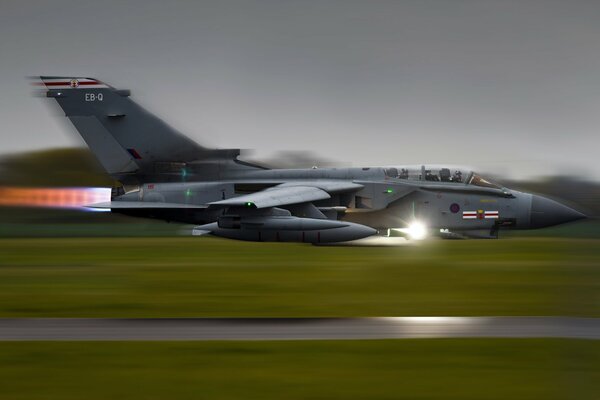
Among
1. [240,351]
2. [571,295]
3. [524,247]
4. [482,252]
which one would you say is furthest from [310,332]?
[524,247]

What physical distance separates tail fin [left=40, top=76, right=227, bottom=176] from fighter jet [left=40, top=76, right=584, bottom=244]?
0.03 metres

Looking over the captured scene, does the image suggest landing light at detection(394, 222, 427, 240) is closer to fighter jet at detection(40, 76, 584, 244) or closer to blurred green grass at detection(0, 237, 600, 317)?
fighter jet at detection(40, 76, 584, 244)

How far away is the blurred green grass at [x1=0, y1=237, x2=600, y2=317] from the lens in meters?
11.8

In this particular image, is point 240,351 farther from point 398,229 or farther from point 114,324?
point 398,229

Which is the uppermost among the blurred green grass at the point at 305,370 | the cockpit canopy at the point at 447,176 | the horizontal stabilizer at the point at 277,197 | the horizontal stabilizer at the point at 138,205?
the cockpit canopy at the point at 447,176

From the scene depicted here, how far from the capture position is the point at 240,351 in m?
8.85

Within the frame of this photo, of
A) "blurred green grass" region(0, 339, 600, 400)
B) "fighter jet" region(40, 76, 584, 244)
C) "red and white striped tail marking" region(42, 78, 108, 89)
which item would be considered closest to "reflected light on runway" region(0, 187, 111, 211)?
"fighter jet" region(40, 76, 584, 244)

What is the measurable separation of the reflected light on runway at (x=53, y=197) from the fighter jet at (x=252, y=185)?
0.59 metres

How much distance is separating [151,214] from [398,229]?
7026mm

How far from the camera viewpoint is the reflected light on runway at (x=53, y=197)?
2377 centimetres

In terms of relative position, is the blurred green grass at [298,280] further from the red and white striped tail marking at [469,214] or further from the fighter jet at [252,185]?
the fighter jet at [252,185]

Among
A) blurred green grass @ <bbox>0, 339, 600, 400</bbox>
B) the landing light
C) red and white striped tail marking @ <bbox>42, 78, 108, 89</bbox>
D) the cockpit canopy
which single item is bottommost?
blurred green grass @ <bbox>0, 339, 600, 400</bbox>

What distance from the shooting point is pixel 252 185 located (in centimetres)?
2366

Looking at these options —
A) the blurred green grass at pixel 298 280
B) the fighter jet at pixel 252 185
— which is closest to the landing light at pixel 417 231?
the fighter jet at pixel 252 185
